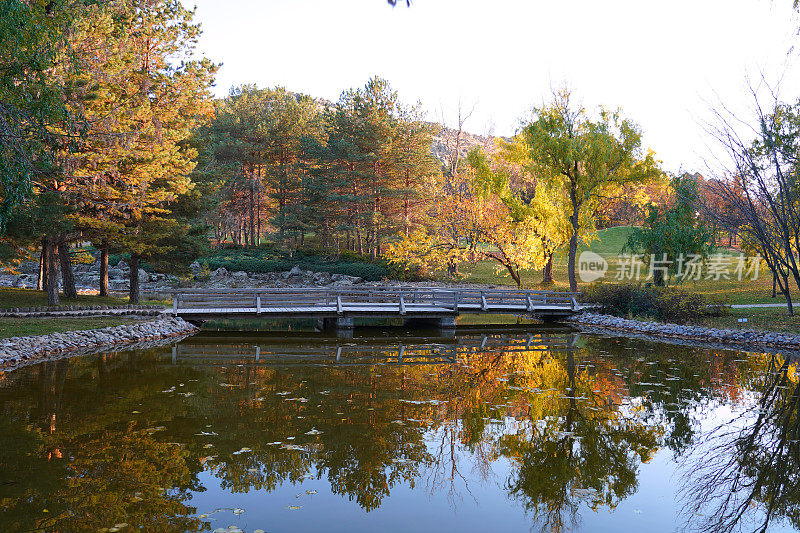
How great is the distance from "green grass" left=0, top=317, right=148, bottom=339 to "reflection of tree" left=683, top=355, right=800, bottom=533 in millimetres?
16341

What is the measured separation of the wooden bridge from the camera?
21.7 metres

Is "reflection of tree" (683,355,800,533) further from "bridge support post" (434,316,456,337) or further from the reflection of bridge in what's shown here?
"bridge support post" (434,316,456,337)

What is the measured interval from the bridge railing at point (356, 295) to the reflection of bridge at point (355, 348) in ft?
7.26

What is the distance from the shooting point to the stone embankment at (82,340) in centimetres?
1409

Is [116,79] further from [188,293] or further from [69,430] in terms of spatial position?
[69,430]

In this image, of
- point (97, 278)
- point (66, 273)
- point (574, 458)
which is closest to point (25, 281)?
point (97, 278)

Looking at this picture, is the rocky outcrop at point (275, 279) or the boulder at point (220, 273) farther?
the boulder at point (220, 273)

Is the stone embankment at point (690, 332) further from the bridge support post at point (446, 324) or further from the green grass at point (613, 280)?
the bridge support post at point (446, 324)

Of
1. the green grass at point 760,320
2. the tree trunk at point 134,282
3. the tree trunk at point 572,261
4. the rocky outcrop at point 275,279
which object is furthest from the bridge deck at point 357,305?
the rocky outcrop at point 275,279

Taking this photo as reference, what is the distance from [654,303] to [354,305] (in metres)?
12.9

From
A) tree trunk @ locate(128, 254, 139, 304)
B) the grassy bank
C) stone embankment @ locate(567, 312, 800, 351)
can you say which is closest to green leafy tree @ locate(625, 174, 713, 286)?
stone embankment @ locate(567, 312, 800, 351)

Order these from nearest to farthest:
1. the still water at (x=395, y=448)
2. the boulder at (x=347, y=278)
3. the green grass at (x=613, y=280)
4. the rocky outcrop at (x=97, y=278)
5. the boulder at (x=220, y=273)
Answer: the still water at (x=395, y=448)
the green grass at (x=613, y=280)
the rocky outcrop at (x=97, y=278)
the boulder at (x=347, y=278)
the boulder at (x=220, y=273)

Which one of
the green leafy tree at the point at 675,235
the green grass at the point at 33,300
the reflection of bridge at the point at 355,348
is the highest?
the green leafy tree at the point at 675,235

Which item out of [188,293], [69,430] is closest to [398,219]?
[188,293]
